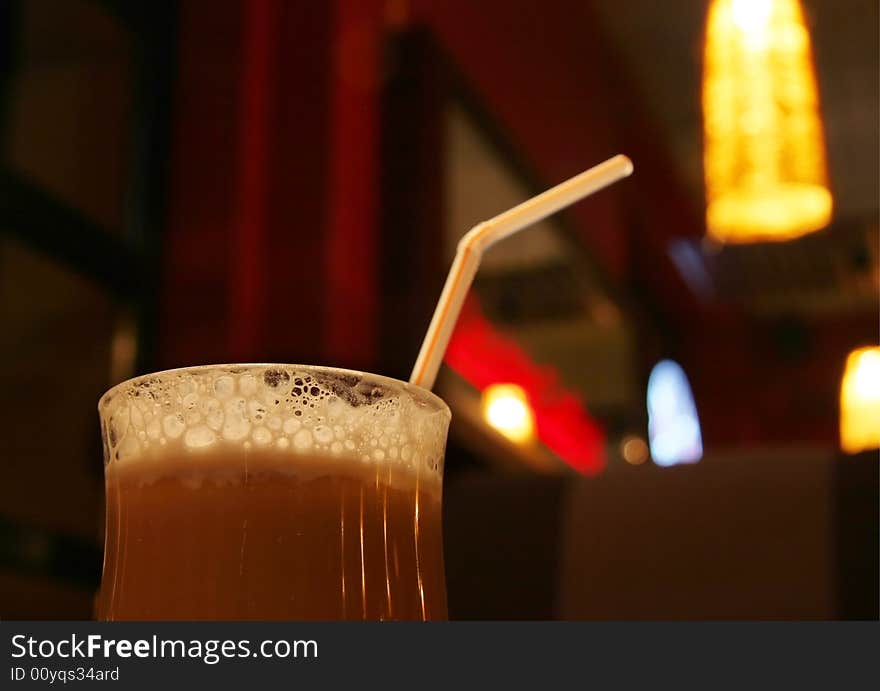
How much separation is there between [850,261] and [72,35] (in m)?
5.45

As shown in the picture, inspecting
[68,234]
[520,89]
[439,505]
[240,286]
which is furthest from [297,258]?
[439,505]

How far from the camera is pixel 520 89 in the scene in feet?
16.4

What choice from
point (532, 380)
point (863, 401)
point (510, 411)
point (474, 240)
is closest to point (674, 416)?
point (532, 380)

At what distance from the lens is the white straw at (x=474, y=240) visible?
0.63 m

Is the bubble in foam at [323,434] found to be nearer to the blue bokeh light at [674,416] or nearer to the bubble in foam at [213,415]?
the bubble in foam at [213,415]

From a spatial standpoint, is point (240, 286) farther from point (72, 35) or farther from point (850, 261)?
point (850, 261)

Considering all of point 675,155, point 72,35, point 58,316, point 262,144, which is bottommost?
point 58,316

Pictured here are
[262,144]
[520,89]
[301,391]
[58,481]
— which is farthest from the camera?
[520,89]

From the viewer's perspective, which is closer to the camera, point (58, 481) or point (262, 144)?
point (58, 481)

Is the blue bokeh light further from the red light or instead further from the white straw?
the white straw

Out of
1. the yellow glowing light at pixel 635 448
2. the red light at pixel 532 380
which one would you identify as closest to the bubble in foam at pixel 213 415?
the red light at pixel 532 380

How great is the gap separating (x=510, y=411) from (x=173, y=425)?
4376 mm

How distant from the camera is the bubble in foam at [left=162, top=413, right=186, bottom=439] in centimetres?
57

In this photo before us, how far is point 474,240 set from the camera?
649mm
